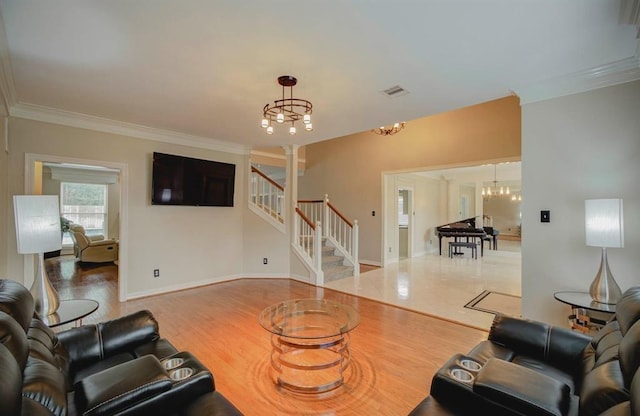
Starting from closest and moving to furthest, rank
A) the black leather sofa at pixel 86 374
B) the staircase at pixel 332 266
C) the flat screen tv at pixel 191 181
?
the black leather sofa at pixel 86 374 → the flat screen tv at pixel 191 181 → the staircase at pixel 332 266

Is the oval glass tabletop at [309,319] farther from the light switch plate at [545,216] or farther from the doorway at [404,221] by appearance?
the doorway at [404,221]

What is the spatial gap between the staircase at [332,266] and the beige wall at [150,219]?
1655 millimetres

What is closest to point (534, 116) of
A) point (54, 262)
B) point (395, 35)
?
point (395, 35)

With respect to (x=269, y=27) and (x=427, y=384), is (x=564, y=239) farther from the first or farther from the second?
(x=269, y=27)

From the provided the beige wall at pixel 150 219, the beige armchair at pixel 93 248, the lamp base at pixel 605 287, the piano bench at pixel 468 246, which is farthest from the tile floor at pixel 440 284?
the beige armchair at pixel 93 248

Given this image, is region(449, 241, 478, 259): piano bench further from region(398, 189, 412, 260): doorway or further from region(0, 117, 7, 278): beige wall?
region(0, 117, 7, 278): beige wall

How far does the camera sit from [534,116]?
2.96 metres

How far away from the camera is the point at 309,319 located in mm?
2947

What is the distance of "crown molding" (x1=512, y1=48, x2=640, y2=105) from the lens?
2.48 m

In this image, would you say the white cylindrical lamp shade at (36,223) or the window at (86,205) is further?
the window at (86,205)

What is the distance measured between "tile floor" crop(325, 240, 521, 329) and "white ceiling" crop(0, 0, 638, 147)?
2.60 m

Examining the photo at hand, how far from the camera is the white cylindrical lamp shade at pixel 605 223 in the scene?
2.30 m

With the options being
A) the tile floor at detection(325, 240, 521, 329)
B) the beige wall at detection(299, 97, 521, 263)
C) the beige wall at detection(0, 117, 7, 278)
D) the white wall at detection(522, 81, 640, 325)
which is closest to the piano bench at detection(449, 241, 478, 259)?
the tile floor at detection(325, 240, 521, 329)

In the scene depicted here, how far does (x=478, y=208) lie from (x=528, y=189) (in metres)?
8.37
